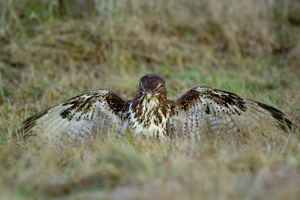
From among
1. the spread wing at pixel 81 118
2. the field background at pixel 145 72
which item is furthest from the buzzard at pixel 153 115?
the field background at pixel 145 72

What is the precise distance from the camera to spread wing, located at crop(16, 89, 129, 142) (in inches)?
232

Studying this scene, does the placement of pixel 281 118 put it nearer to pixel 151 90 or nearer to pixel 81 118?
pixel 151 90

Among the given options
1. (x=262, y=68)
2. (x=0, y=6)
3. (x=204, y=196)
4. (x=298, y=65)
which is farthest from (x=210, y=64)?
(x=204, y=196)

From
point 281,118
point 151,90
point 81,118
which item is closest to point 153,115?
point 151,90

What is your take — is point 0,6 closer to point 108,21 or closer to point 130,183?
point 108,21

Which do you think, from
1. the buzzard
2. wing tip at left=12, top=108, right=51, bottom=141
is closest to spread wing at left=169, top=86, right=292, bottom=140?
the buzzard

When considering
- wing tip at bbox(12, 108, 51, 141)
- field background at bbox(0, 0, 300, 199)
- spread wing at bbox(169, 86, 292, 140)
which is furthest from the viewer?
wing tip at bbox(12, 108, 51, 141)

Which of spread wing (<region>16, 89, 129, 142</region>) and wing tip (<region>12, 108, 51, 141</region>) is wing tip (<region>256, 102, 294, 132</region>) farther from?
wing tip (<region>12, 108, 51, 141</region>)

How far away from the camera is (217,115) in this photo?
5.91 meters

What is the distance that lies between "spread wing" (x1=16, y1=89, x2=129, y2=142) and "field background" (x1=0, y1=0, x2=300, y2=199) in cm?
34

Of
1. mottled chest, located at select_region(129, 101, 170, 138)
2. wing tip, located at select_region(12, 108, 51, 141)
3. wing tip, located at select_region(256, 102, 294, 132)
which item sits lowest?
wing tip, located at select_region(256, 102, 294, 132)

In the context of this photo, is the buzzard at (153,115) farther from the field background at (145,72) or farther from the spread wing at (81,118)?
the field background at (145,72)

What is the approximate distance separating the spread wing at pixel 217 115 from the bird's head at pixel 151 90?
276 mm

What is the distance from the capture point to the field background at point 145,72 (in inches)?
142
